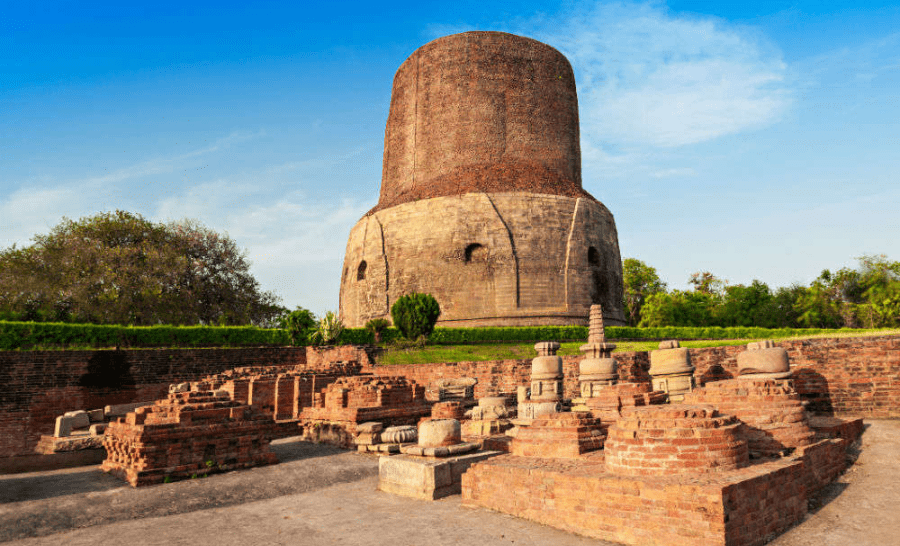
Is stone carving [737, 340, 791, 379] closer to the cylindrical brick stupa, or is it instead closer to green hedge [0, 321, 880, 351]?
green hedge [0, 321, 880, 351]

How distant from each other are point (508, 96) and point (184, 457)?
77.3ft

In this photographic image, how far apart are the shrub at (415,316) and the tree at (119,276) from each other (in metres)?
10.4

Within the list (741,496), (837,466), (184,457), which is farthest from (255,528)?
(837,466)

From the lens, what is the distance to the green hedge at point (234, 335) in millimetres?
14656

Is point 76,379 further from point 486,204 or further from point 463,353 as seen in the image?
point 486,204

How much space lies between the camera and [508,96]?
27219 mm

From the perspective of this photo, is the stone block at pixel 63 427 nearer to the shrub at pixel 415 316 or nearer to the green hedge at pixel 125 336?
the green hedge at pixel 125 336

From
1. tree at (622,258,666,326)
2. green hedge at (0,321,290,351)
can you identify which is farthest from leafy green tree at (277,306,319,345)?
tree at (622,258,666,326)

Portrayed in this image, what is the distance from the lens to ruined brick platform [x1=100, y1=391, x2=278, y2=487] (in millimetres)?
6805

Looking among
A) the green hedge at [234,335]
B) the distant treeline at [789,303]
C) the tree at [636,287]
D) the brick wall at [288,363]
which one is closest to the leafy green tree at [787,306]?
the distant treeline at [789,303]

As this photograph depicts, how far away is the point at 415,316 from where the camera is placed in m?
19.8

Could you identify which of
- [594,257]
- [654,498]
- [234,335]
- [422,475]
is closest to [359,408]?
[422,475]

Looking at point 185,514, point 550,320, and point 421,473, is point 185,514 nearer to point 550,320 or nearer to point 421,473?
point 421,473

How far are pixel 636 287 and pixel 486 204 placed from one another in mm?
24125
